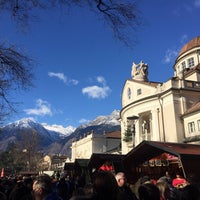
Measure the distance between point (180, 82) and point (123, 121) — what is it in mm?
12588

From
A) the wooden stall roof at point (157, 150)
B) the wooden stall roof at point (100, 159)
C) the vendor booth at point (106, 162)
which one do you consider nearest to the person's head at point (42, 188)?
the wooden stall roof at point (157, 150)

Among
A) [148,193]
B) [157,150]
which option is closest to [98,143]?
[157,150]

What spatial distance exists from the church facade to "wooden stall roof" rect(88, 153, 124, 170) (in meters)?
10.1

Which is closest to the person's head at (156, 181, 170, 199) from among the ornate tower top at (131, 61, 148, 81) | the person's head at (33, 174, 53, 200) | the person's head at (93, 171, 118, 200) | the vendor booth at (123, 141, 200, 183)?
the person's head at (33, 174, 53, 200)

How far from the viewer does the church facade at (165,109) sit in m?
33.1

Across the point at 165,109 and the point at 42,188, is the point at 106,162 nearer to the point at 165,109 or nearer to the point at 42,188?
the point at 42,188

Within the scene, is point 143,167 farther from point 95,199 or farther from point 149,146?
point 95,199

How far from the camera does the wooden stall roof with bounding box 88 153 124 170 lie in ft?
55.3

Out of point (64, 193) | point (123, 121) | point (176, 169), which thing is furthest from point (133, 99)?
point (64, 193)

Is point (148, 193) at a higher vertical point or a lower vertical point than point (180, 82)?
lower

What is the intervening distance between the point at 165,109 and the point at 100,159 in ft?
61.4

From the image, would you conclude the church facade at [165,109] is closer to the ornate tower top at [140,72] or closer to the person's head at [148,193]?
the ornate tower top at [140,72]

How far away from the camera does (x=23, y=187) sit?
6109 millimetres

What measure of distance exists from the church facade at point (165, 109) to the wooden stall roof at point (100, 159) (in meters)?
10.1
